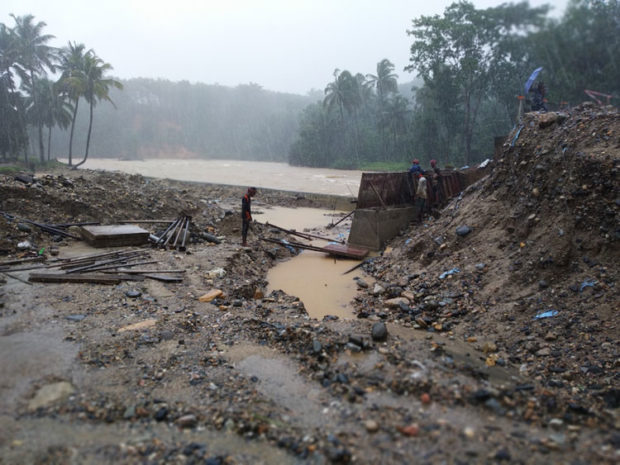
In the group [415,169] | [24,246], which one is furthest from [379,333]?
[415,169]

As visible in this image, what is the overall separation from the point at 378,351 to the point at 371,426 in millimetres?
1117

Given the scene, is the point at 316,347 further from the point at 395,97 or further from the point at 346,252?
the point at 395,97

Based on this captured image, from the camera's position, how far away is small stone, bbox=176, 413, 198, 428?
8.86ft

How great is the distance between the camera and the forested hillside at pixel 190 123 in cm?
6347

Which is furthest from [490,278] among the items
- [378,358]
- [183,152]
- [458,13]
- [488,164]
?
[183,152]

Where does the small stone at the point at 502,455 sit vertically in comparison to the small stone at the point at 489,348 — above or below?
above

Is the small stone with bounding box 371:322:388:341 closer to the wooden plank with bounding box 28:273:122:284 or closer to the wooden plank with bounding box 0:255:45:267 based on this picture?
the wooden plank with bounding box 28:273:122:284

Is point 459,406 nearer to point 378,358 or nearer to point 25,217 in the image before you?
point 378,358

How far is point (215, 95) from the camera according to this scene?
78.5 meters

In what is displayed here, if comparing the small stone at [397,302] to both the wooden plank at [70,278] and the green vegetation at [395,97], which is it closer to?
the wooden plank at [70,278]

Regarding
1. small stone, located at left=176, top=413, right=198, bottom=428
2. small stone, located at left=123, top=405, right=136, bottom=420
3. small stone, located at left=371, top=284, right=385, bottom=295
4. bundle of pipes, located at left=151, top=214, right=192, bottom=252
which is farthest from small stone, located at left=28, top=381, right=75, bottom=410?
bundle of pipes, located at left=151, top=214, right=192, bottom=252

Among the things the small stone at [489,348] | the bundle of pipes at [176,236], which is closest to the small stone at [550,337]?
the small stone at [489,348]

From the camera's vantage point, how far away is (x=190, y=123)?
73.1 m

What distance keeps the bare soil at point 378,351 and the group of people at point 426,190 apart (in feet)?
7.20
